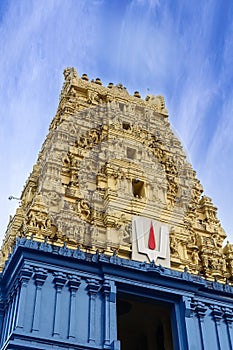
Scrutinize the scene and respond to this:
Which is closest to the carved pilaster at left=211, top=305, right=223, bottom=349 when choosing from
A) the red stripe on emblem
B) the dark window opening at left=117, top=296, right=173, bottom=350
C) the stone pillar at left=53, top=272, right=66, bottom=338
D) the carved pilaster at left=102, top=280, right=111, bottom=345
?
the dark window opening at left=117, top=296, right=173, bottom=350

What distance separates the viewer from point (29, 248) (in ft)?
51.3

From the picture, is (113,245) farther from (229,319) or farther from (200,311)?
(229,319)

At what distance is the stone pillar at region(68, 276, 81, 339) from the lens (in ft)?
48.2

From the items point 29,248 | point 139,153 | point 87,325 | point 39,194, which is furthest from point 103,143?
point 87,325

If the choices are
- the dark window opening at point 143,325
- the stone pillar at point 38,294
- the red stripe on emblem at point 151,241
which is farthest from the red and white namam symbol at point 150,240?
Result: the stone pillar at point 38,294

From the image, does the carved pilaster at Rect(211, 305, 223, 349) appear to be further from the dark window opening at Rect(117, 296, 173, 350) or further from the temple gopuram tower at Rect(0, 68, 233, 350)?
the dark window opening at Rect(117, 296, 173, 350)

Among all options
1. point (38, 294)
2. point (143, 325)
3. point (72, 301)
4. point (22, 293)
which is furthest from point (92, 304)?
point (143, 325)

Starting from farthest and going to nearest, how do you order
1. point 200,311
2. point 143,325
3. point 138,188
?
point 138,188 → point 143,325 → point 200,311

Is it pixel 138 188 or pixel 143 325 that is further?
pixel 138 188

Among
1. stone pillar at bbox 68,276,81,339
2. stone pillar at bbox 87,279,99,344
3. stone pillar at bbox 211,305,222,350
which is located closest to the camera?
stone pillar at bbox 68,276,81,339

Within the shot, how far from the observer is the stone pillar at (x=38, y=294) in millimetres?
14271

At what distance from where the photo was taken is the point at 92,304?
50.9 ft

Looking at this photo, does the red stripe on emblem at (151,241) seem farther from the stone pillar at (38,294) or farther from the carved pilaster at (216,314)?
the stone pillar at (38,294)

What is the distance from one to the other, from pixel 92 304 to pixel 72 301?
69 centimetres
